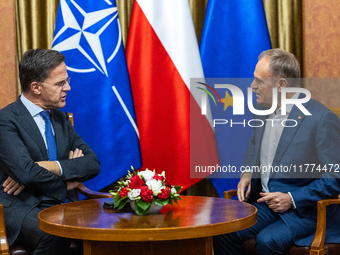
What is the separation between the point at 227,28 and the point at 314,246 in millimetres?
1875

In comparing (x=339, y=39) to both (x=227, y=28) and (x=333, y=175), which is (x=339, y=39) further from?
(x=333, y=175)

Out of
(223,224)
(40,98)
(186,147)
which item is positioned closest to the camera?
(223,224)

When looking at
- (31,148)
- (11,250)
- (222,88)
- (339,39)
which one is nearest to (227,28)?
(222,88)

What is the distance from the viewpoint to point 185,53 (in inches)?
118

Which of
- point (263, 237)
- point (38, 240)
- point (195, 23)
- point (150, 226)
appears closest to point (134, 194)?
point (150, 226)

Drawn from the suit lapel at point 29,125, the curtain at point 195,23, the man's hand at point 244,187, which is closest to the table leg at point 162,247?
the man's hand at point 244,187

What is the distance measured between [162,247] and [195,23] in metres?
2.17

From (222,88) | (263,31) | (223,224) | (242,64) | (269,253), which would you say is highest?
(263,31)

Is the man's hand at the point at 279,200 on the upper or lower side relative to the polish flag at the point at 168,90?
lower

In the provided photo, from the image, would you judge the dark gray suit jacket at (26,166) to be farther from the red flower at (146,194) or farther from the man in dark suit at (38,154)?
the red flower at (146,194)

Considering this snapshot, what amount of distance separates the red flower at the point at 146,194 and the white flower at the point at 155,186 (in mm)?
22

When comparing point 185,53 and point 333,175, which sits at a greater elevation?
point 185,53

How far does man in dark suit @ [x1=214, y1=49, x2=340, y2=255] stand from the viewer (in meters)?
2.05

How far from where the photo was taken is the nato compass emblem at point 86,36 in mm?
2918
